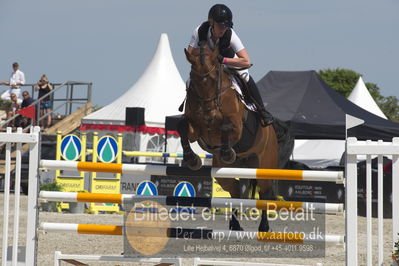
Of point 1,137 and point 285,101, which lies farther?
point 285,101

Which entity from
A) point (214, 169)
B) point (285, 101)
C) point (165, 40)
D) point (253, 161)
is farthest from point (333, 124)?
point (165, 40)

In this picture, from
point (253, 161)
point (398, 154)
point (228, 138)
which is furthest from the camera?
point (253, 161)

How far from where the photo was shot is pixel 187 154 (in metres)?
5.02

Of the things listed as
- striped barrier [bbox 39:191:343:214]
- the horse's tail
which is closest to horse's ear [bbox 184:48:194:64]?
striped barrier [bbox 39:191:343:214]

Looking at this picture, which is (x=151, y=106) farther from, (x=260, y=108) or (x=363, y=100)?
(x=260, y=108)

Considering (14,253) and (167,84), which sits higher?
(167,84)

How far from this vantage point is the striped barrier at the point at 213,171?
4477 mm

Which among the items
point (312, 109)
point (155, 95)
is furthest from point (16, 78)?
point (312, 109)

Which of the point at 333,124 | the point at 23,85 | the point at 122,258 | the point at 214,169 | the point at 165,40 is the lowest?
the point at 122,258

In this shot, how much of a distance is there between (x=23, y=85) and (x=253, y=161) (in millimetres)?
12311

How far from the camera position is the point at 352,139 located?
14.3 feet

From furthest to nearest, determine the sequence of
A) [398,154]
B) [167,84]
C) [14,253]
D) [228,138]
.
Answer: [167,84], [228,138], [14,253], [398,154]

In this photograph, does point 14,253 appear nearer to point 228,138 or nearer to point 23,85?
point 228,138

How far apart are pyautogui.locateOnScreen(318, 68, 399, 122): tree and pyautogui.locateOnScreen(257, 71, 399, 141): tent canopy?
4214 cm
